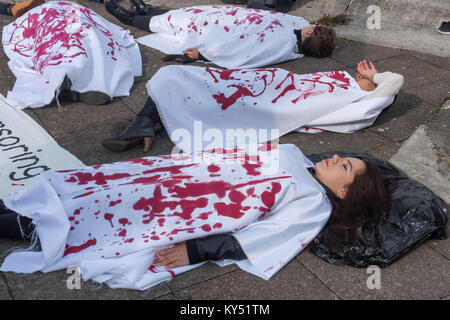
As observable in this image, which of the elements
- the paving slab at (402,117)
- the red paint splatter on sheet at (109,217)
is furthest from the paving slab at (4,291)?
the paving slab at (402,117)

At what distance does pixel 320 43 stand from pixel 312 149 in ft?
Result: 5.71

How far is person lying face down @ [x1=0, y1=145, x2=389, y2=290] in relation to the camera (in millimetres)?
2842

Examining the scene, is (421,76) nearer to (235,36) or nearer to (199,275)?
(235,36)

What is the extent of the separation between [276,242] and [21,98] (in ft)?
8.73

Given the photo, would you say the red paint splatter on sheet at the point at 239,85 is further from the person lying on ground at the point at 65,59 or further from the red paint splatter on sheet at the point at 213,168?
the red paint splatter on sheet at the point at 213,168

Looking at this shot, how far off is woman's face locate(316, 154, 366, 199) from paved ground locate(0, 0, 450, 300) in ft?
1.32

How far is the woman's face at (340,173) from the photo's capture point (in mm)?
3066

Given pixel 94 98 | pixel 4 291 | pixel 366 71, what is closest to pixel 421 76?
pixel 366 71

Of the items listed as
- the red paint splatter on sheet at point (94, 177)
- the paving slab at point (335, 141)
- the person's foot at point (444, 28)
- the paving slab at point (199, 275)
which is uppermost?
the red paint splatter on sheet at point (94, 177)

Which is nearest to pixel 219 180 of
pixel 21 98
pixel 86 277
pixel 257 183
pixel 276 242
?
pixel 257 183

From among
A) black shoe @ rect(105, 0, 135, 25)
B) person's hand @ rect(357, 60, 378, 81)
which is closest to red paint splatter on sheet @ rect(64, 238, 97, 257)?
person's hand @ rect(357, 60, 378, 81)

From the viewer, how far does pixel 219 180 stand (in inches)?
120

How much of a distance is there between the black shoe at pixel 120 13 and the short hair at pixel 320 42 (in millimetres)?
1989
